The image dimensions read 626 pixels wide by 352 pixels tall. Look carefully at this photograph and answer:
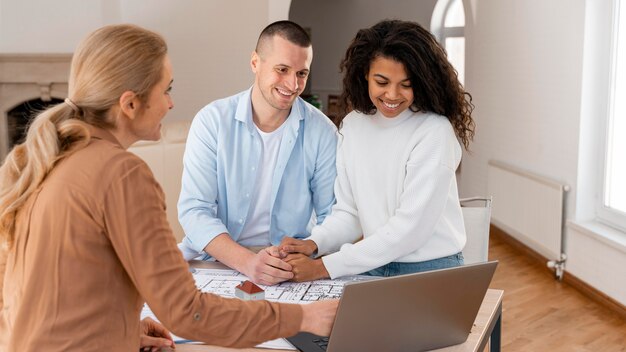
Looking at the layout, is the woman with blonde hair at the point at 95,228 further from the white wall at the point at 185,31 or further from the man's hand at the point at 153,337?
the white wall at the point at 185,31

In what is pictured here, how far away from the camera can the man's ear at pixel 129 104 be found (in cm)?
138

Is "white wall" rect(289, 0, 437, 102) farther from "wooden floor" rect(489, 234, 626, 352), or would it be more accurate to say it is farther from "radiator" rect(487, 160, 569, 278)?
"wooden floor" rect(489, 234, 626, 352)

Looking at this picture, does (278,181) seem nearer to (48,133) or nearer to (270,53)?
(270,53)

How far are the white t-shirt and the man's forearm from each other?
21 cm

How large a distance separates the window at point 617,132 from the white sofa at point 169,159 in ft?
8.62

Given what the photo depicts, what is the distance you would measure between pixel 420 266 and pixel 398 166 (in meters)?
0.30

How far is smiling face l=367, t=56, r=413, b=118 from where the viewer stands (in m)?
2.19

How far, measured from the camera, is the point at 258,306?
1475mm

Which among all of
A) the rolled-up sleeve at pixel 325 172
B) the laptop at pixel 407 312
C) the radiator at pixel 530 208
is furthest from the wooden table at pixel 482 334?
the radiator at pixel 530 208

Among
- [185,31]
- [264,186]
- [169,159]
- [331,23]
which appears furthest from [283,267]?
[331,23]

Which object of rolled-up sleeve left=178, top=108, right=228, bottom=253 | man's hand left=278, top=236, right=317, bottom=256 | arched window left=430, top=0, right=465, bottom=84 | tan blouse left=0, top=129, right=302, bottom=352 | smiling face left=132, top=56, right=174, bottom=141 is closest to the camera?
tan blouse left=0, top=129, right=302, bottom=352

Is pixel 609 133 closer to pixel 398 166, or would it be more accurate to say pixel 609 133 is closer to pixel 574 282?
pixel 574 282

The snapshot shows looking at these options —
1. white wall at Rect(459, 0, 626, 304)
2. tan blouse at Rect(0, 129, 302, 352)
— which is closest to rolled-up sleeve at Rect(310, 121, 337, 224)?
tan blouse at Rect(0, 129, 302, 352)

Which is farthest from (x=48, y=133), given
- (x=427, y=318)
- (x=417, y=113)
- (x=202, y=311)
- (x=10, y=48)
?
(x=10, y=48)
